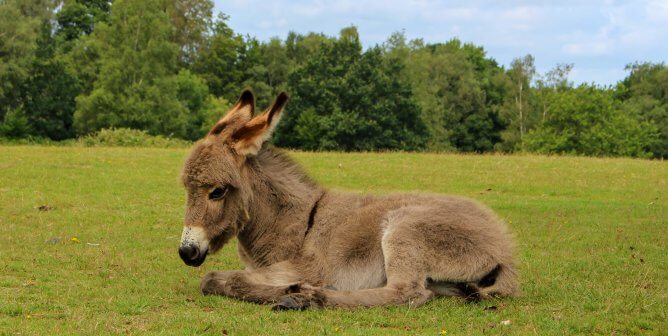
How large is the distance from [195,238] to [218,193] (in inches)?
24.7

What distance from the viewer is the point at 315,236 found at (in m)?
8.71

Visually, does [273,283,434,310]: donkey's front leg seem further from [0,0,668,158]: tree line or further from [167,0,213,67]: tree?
[167,0,213,67]: tree

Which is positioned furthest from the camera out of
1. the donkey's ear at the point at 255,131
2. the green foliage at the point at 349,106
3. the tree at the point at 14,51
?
the green foliage at the point at 349,106

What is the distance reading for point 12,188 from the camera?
1919 cm

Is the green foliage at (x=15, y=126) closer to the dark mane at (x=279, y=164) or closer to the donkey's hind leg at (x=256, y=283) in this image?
the dark mane at (x=279, y=164)

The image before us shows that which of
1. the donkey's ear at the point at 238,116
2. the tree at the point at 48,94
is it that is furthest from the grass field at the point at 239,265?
the tree at the point at 48,94

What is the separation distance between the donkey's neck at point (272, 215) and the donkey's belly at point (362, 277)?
691 mm

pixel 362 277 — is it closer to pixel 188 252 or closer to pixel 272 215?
pixel 272 215

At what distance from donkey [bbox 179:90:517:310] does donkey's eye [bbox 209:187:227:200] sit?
0.04 ft

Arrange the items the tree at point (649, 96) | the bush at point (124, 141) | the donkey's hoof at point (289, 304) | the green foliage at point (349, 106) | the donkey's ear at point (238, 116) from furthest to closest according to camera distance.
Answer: the tree at point (649, 96)
the green foliage at point (349, 106)
the bush at point (124, 141)
the donkey's ear at point (238, 116)
the donkey's hoof at point (289, 304)

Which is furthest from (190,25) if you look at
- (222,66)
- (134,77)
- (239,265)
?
(239,265)

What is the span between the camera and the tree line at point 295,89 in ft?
250

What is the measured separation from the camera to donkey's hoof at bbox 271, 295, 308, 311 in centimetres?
746

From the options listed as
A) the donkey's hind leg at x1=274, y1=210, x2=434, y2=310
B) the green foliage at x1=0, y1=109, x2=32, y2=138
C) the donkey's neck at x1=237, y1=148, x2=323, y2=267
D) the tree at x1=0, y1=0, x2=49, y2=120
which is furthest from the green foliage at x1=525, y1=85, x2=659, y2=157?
the donkey's hind leg at x1=274, y1=210, x2=434, y2=310
